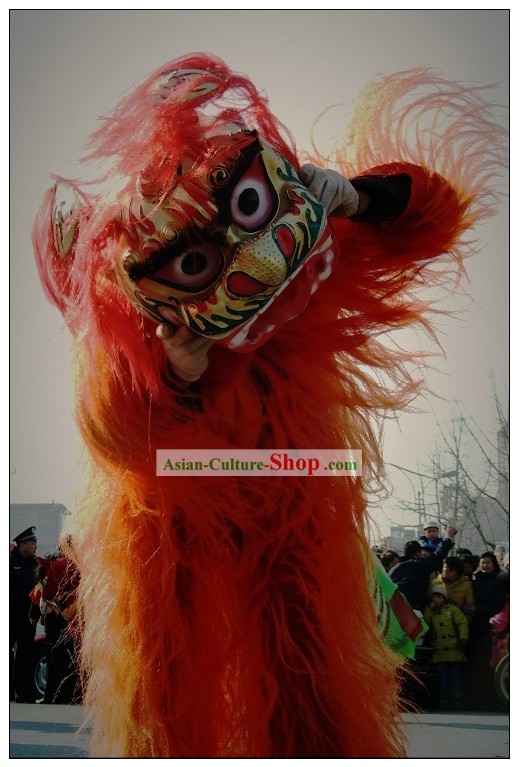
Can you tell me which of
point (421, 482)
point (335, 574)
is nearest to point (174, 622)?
point (335, 574)

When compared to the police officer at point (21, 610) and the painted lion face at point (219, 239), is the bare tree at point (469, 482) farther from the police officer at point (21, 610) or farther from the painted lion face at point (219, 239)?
the police officer at point (21, 610)

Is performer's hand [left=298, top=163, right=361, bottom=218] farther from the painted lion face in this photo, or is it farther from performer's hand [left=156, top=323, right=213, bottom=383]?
performer's hand [left=156, top=323, right=213, bottom=383]

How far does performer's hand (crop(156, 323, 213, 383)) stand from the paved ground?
0.73 m

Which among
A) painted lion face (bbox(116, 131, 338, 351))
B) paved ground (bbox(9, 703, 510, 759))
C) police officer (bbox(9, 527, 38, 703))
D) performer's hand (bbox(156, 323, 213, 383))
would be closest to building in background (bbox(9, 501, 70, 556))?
police officer (bbox(9, 527, 38, 703))

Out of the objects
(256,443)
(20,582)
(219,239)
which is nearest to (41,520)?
(20,582)

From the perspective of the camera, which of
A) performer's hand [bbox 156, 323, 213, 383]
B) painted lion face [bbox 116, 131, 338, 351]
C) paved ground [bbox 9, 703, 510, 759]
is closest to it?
painted lion face [bbox 116, 131, 338, 351]

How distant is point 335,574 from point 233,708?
290 millimetres

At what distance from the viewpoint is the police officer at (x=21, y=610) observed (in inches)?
67.7

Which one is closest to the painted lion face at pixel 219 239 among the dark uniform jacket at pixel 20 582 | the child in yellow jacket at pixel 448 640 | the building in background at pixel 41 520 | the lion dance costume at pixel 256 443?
the lion dance costume at pixel 256 443

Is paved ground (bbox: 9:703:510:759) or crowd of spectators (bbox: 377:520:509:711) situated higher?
crowd of spectators (bbox: 377:520:509:711)

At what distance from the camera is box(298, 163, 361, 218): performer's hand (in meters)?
1.40

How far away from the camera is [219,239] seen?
1.27m

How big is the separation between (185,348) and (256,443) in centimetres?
23

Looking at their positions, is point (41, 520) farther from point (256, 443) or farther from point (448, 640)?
point (448, 640)
